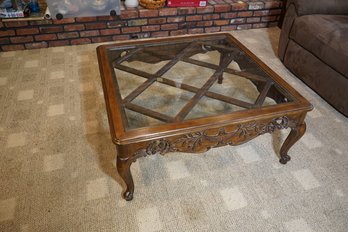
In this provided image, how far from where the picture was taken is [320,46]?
152cm

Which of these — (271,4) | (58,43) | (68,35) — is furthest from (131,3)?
(271,4)

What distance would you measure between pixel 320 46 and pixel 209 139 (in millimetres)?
1076

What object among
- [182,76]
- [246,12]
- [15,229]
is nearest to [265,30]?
[246,12]

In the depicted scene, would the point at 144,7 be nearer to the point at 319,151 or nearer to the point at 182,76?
the point at 182,76

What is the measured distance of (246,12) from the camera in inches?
90.9

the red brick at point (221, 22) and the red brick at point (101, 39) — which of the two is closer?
the red brick at point (101, 39)

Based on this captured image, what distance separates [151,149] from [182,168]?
341 millimetres

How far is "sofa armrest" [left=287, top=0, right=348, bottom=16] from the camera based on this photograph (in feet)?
5.41

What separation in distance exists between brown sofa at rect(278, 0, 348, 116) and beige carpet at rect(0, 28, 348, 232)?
0.15 m

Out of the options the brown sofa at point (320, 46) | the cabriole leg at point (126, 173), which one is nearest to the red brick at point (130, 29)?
the brown sofa at point (320, 46)

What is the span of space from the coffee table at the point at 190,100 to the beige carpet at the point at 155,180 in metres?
0.11

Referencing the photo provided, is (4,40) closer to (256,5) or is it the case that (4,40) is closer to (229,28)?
(229,28)

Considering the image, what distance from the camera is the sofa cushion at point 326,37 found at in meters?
1.40

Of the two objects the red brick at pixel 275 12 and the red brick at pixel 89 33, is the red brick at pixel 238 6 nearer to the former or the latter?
the red brick at pixel 275 12
